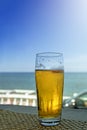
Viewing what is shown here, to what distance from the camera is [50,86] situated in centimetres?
55

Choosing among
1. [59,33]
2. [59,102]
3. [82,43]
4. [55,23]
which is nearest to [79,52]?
[82,43]

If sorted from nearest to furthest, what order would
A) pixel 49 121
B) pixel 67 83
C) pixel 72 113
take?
1. pixel 49 121
2. pixel 72 113
3. pixel 67 83

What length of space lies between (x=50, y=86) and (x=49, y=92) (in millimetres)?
11

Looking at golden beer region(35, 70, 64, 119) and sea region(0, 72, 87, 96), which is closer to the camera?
golden beer region(35, 70, 64, 119)

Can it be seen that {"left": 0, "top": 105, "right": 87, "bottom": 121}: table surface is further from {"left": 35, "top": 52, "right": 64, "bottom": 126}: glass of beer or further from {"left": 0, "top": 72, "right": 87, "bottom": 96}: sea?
{"left": 0, "top": 72, "right": 87, "bottom": 96}: sea

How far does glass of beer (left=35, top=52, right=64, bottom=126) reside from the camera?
Result: 1.81ft

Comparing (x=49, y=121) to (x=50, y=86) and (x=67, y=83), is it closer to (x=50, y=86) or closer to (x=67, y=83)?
(x=50, y=86)

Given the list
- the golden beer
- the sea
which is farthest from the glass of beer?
the sea

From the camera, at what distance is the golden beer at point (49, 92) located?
551mm

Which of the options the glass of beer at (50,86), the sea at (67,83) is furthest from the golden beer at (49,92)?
the sea at (67,83)

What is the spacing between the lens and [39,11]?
5.16 meters

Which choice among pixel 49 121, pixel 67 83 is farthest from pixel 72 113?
pixel 67 83

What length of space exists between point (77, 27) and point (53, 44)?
1.73 ft

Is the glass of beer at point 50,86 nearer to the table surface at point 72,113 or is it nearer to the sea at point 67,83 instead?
the table surface at point 72,113
